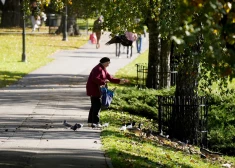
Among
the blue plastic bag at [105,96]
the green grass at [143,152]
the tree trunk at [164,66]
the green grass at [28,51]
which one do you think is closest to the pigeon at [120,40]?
the tree trunk at [164,66]

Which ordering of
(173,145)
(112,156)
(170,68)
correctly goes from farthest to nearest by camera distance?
(170,68) < (173,145) < (112,156)

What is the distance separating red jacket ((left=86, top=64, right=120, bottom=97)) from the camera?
18367mm

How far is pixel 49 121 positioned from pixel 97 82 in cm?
196

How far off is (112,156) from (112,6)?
845cm

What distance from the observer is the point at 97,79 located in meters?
18.3

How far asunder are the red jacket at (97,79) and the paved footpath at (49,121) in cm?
81

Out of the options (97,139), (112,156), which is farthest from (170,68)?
(112,156)

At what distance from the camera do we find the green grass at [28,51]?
3234cm

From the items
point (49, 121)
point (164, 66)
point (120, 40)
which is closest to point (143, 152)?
point (49, 121)

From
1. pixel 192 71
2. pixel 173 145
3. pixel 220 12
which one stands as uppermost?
pixel 220 12

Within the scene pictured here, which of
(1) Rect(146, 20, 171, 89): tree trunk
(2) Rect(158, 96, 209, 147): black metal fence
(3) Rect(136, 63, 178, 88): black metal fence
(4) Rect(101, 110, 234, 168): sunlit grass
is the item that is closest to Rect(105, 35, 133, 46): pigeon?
(3) Rect(136, 63, 178, 88): black metal fence

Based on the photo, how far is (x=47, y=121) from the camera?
64.4 ft

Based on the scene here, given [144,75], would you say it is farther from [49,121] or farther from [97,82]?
[97,82]

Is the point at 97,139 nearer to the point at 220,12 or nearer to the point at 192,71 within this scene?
the point at 192,71
